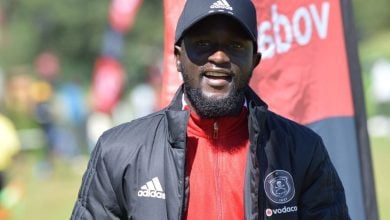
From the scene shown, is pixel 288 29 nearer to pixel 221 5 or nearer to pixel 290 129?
pixel 290 129

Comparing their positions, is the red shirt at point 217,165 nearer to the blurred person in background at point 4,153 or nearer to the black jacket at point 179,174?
the black jacket at point 179,174

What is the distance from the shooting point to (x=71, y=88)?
1262 inches

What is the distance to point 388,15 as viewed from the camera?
50531mm

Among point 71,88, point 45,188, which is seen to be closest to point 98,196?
point 45,188

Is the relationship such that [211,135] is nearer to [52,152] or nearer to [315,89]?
[315,89]

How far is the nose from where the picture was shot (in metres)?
3.80

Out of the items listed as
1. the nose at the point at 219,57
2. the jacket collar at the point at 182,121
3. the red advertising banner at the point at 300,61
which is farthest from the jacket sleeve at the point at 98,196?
the red advertising banner at the point at 300,61

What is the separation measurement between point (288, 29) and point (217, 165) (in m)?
1.76

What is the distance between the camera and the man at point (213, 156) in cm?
378

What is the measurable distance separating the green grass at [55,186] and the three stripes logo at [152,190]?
8.79 m

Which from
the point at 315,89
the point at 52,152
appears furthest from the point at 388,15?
the point at 315,89

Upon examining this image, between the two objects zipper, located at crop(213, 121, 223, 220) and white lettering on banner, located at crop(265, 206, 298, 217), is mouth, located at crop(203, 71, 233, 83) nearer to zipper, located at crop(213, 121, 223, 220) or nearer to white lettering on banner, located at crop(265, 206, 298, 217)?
zipper, located at crop(213, 121, 223, 220)

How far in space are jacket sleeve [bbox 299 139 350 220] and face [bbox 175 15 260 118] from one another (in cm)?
33

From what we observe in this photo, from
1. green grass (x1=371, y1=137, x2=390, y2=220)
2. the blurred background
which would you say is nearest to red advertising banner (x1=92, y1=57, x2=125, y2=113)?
the blurred background
